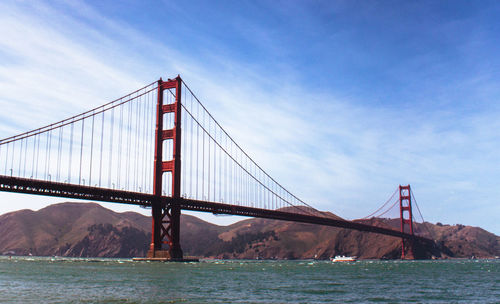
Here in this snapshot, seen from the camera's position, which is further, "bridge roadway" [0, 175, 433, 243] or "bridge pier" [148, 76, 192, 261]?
"bridge pier" [148, 76, 192, 261]

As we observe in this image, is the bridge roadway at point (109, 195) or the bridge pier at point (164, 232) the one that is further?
the bridge pier at point (164, 232)

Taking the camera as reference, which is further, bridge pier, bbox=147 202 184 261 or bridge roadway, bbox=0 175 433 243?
bridge pier, bbox=147 202 184 261

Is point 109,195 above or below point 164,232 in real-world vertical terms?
above

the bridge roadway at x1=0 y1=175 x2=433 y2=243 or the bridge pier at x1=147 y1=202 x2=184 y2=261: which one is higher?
the bridge roadway at x1=0 y1=175 x2=433 y2=243

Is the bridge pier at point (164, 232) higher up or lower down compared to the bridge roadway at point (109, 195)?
lower down

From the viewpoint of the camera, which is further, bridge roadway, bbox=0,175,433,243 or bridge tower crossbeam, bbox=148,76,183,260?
bridge tower crossbeam, bbox=148,76,183,260

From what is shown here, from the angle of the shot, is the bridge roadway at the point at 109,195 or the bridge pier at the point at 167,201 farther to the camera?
the bridge pier at the point at 167,201

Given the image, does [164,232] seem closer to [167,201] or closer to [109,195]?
[167,201]

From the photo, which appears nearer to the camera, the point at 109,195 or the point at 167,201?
the point at 109,195

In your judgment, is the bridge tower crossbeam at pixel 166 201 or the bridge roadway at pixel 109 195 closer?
the bridge roadway at pixel 109 195

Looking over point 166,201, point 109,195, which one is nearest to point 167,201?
point 166,201

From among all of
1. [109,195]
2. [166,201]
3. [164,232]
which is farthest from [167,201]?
[109,195]

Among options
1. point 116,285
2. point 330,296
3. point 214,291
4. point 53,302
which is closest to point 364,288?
point 330,296

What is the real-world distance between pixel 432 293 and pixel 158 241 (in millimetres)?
47850
